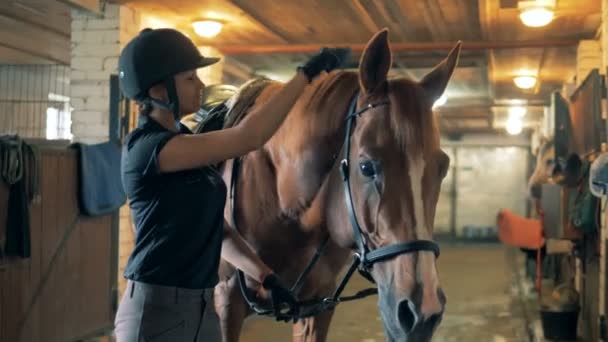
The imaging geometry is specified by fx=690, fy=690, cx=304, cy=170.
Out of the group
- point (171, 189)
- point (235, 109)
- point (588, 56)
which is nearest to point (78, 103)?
point (235, 109)

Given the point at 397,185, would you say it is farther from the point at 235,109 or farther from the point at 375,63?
the point at 235,109

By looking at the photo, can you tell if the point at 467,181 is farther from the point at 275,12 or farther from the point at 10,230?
the point at 10,230

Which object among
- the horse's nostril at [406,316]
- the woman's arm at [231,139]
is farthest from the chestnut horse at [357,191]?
the woman's arm at [231,139]

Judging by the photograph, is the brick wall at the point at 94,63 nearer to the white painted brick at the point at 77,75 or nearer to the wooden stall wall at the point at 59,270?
the white painted brick at the point at 77,75

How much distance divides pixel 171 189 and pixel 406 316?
61 cm

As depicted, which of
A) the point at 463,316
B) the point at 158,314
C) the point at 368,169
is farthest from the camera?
the point at 463,316

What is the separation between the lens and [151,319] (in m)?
1.51

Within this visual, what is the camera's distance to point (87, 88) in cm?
530

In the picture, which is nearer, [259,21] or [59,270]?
[59,270]

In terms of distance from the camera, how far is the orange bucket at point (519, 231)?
7.94m

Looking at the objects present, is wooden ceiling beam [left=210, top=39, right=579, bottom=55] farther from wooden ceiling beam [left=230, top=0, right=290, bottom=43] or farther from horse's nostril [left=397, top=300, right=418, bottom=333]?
horse's nostril [left=397, top=300, right=418, bottom=333]

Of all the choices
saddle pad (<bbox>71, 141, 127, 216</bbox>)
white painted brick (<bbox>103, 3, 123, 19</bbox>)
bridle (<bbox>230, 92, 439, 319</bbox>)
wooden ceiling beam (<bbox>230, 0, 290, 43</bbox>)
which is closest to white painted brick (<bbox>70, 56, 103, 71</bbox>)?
white painted brick (<bbox>103, 3, 123, 19</bbox>)

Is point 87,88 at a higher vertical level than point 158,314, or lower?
higher

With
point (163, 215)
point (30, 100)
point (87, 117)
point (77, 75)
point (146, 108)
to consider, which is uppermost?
point (30, 100)
